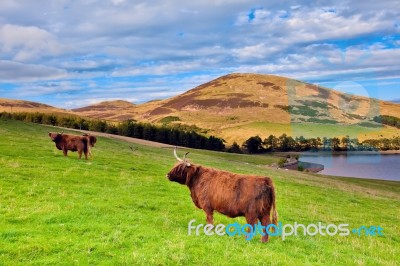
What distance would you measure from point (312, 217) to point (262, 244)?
31.6ft

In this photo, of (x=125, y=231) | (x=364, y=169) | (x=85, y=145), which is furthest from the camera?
(x=364, y=169)

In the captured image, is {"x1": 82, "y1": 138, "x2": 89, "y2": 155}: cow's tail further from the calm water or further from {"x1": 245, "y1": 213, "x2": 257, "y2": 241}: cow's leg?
the calm water

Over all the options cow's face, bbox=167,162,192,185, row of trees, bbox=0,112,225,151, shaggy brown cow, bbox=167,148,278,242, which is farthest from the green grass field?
row of trees, bbox=0,112,225,151

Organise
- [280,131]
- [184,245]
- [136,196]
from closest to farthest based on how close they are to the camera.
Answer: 1. [184,245]
2. [136,196]
3. [280,131]

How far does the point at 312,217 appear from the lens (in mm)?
20312

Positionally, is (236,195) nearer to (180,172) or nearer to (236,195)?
(236,195)

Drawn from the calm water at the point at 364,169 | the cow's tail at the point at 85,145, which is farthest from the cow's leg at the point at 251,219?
the calm water at the point at 364,169

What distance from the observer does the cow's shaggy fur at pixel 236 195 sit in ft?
39.0

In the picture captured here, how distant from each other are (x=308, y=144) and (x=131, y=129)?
75414 mm

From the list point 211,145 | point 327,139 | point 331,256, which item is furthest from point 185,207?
point 327,139

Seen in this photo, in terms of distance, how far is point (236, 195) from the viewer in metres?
12.1

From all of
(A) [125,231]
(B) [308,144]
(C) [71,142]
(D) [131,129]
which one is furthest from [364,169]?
(A) [125,231]

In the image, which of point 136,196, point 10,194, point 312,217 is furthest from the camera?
point 312,217

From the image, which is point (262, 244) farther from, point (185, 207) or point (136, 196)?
point (136, 196)
